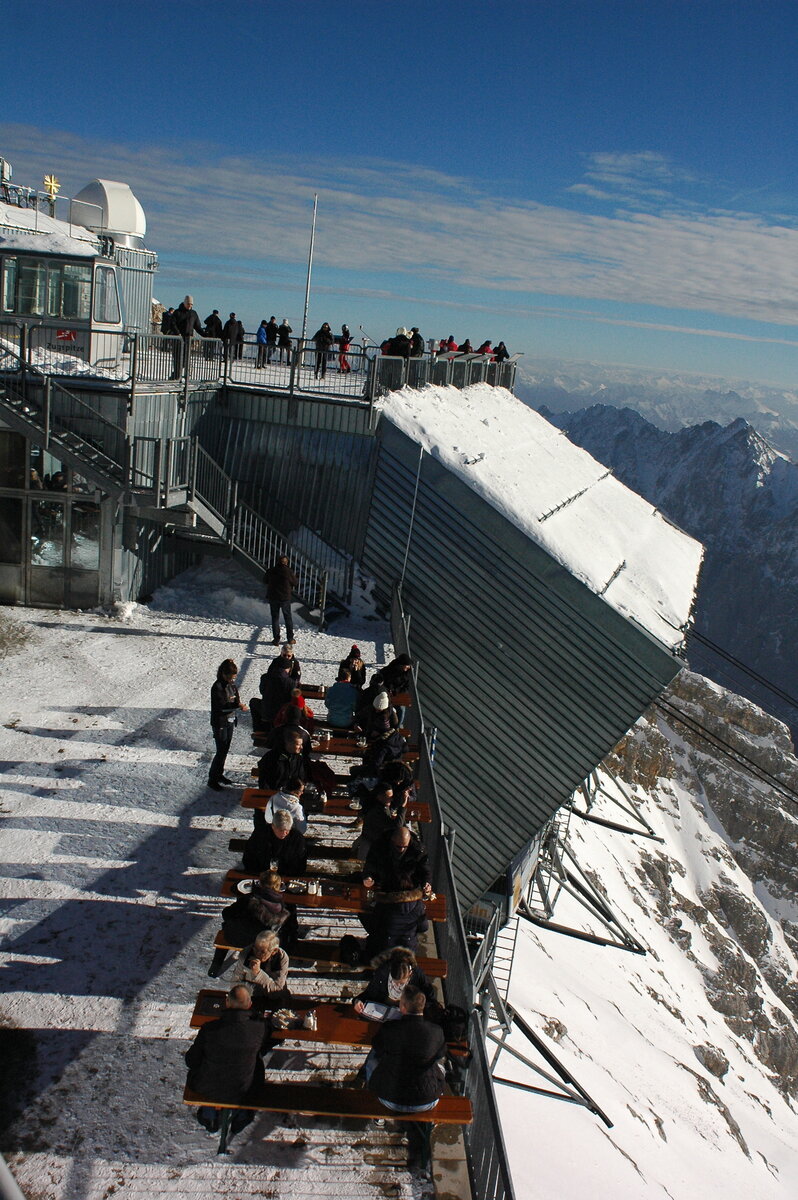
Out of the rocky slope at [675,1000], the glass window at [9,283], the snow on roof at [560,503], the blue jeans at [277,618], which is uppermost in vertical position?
the glass window at [9,283]

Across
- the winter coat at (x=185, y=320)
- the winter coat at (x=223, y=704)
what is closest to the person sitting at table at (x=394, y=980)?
the winter coat at (x=223, y=704)

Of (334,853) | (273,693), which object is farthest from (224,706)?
(334,853)

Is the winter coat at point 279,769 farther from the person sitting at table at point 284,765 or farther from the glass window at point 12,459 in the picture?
the glass window at point 12,459

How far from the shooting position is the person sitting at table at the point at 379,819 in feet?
25.6

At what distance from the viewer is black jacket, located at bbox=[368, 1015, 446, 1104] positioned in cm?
544

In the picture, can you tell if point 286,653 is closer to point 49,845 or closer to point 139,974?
point 49,845

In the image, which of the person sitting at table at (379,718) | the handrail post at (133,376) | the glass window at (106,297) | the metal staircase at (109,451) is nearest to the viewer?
the person sitting at table at (379,718)

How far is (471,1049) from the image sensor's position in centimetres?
596

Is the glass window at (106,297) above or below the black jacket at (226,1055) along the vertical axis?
above

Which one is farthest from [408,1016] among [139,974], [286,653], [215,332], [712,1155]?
[712,1155]

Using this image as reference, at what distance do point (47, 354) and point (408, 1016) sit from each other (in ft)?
46.3

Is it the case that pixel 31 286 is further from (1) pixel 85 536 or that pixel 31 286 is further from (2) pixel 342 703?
(2) pixel 342 703

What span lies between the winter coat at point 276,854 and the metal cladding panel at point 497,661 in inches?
350

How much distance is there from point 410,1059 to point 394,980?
2.15 ft
